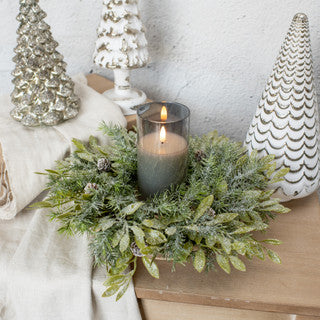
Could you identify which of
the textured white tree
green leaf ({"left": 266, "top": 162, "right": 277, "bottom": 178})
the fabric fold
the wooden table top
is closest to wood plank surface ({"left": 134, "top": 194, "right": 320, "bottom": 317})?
the wooden table top

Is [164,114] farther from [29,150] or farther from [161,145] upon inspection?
[29,150]

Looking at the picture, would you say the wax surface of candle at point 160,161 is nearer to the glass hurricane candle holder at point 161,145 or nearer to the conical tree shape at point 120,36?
the glass hurricane candle holder at point 161,145

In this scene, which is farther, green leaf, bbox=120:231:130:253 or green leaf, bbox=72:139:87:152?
green leaf, bbox=72:139:87:152

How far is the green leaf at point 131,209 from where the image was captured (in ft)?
1.37

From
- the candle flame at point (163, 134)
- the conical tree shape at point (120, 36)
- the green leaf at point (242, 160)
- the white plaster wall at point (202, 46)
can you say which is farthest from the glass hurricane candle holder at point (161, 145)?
Answer: the white plaster wall at point (202, 46)

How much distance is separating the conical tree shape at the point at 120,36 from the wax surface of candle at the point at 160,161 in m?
0.25

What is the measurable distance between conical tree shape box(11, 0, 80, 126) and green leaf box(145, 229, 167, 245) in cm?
29

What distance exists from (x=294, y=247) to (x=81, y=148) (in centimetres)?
36

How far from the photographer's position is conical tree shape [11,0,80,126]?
1.79ft

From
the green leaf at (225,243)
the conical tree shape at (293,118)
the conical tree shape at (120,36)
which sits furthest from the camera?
the conical tree shape at (120,36)

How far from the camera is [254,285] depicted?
0.44 metres

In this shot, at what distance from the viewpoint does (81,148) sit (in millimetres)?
531

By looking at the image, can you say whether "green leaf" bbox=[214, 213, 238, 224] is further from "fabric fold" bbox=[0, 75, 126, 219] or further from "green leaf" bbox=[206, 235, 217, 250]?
"fabric fold" bbox=[0, 75, 126, 219]

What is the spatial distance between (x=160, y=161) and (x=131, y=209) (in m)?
0.07
